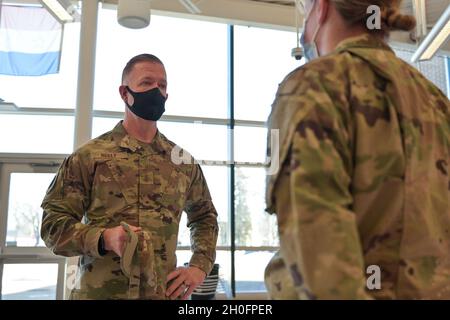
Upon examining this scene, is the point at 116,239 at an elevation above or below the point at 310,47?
below

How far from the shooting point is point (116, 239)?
148 cm

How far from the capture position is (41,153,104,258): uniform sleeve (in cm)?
159

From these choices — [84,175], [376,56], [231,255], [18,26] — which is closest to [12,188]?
[18,26]

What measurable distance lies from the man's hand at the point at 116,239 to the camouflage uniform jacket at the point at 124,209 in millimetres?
56

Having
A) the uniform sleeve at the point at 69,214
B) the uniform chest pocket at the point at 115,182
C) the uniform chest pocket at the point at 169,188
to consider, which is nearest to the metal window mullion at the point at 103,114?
the uniform chest pocket at the point at 169,188

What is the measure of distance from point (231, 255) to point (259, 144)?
164 cm

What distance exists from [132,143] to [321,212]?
4.45ft

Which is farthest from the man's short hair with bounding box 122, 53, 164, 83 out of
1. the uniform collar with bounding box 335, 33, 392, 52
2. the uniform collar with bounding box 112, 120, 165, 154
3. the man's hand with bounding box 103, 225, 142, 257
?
the uniform collar with bounding box 335, 33, 392, 52

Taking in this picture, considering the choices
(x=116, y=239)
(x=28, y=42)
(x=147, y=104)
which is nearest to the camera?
(x=116, y=239)

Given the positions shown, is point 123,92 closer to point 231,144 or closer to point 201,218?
point 201,218

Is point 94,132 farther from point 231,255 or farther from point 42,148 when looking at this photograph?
point 231,255

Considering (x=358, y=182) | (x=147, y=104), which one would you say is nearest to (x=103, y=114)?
(x=147, y=104)

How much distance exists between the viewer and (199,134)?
607cm

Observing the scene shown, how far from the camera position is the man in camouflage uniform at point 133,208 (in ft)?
5.24
